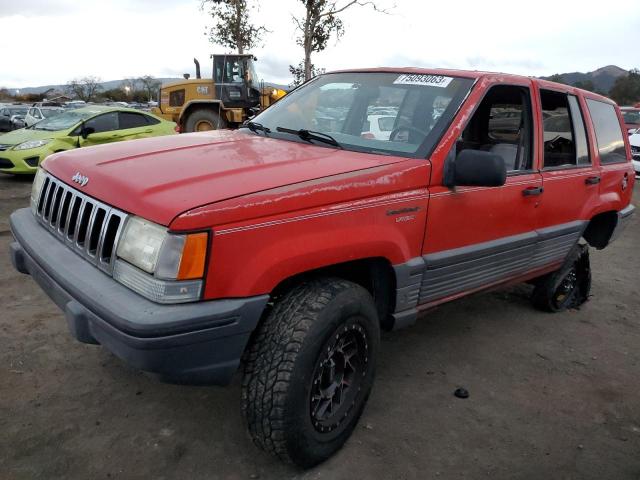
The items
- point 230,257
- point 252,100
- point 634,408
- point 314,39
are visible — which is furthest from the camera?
point 314,39

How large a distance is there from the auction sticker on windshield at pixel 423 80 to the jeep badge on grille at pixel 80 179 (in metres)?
1.90

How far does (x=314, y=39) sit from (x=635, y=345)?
67.1ft

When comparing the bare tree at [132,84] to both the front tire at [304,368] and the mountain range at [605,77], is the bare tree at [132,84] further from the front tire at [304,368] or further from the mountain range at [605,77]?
the front tire at [304,368]

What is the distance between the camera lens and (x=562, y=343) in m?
4.00

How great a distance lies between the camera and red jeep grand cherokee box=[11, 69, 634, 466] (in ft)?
6.52

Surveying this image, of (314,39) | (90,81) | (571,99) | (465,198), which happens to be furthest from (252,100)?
(90,81)

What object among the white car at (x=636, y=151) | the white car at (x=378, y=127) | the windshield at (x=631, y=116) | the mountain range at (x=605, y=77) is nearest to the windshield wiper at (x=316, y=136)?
the white car at (x=378, y=127)

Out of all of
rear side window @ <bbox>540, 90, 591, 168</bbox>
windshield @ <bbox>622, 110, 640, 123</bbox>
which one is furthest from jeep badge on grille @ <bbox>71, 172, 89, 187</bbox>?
windshield @ <bbox>622, 110, 640, 123</bbox>

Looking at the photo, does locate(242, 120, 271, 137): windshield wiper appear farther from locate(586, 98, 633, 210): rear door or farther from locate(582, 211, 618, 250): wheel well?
locate(582, 211, 618, 250): wheel well

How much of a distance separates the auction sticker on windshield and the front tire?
144 centimetres

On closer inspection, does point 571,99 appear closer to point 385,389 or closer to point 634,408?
point 634,408

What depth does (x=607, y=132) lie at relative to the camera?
439 centimetres

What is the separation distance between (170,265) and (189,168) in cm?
58

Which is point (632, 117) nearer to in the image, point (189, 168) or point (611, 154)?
point (611, 154)
